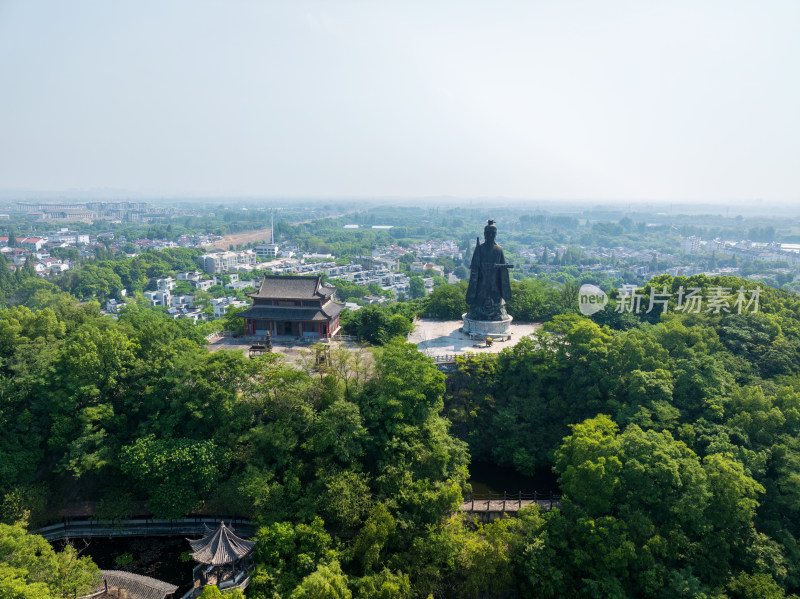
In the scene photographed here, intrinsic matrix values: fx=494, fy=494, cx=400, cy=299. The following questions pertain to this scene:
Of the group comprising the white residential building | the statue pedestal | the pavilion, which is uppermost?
the statue pedestal

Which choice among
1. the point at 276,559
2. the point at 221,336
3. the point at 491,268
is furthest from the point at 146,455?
the point at 491,268

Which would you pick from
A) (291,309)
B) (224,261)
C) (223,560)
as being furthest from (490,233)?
(224,261)

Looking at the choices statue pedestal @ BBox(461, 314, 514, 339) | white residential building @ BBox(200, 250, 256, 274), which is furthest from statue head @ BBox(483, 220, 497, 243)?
Result: white residential building @ BBox(200, 250, 256, 274)

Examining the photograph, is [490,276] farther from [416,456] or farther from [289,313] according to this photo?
[416,456]

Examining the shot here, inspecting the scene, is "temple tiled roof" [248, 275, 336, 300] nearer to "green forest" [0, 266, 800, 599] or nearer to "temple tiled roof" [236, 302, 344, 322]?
"temple tiled roof" [236, 302, 344, 322]

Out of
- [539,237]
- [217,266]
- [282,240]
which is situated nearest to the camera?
[217,266]

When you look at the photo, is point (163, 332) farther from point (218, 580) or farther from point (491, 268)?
point (491, 268)
